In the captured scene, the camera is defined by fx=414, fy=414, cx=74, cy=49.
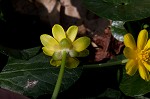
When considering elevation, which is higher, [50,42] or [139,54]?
[50,42]

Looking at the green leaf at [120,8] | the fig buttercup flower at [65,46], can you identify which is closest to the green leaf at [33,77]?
the fig buttercup flower at [65,46]

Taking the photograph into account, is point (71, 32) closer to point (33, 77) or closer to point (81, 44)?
point (81, 44)

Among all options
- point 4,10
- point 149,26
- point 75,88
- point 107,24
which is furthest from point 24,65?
point 107,24

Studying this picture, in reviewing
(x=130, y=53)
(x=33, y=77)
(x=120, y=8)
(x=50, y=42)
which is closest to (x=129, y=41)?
(x=130, y=53)

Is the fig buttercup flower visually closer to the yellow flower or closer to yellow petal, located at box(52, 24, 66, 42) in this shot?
yellow petal, located at box(52, 24, 66, 42)

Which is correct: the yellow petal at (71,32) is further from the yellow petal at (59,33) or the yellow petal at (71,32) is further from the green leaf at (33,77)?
the green leaf at (33,77)

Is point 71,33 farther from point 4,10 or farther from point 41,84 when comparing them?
point 4,10

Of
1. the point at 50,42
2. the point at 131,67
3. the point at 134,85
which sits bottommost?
the point at 134,85
